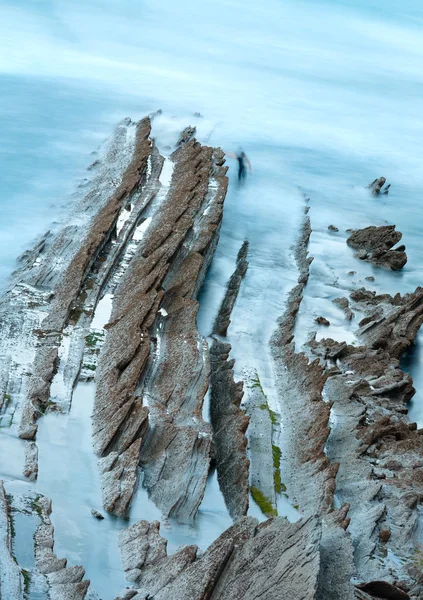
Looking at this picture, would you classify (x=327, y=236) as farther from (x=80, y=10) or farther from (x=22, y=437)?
→ (x=80, y=10)

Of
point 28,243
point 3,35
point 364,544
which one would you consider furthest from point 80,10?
point 364,544

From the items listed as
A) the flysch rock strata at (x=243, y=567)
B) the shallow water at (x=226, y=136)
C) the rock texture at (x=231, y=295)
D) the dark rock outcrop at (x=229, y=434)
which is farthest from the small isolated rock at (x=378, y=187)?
the flysch rock strata at (x=243, y=567)

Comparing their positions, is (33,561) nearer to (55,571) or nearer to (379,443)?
(55,571)

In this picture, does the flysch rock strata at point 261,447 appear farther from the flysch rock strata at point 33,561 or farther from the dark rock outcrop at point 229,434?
the flysch rock strata at point 33,561

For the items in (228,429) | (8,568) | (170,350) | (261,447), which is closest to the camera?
(8,568)

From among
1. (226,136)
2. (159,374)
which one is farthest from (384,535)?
(226,136)

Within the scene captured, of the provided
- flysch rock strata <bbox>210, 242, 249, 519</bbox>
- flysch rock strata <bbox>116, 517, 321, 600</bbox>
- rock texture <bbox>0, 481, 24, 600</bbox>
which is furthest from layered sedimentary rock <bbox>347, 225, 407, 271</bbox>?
rock texture <bbox>0, 481, 24, 600</bbox>
